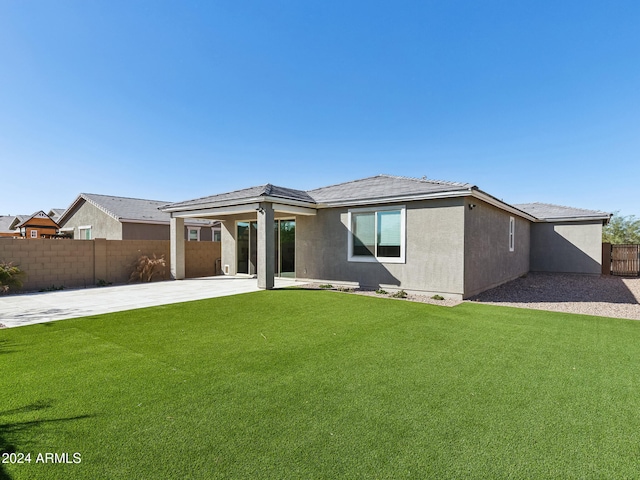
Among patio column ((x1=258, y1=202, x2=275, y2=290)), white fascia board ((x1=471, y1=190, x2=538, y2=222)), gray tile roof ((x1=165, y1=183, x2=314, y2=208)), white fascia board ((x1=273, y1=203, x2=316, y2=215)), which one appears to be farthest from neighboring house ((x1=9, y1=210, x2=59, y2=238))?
white fascia board ((x1=471, y1=190, x2=538, y2=222))

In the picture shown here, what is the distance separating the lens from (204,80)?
1477cm

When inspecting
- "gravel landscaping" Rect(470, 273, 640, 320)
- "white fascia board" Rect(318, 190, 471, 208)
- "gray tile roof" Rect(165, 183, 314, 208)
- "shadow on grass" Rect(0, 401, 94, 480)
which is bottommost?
"gravel landscaping" Rect(470, 273, 640, 320)

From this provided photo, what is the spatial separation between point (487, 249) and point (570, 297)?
2.98 metres

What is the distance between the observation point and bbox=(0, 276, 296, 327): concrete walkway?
7.50 meters

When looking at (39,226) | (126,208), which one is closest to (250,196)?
(126,208)

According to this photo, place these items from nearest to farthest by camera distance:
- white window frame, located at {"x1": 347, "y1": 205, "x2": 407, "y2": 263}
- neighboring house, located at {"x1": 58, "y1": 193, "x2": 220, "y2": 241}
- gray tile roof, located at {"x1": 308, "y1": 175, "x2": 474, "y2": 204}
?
gray tile roof, located at {"x1": 308, "y1": 175, "x2": 474, "y2": 204} < white window frame, located at {"x1": 347, "y1": 205, "x2": 407, "y2": 263} < neighboring house, located at {"x1": 58, "y1": 193, "x2": 220, "y2": 241}

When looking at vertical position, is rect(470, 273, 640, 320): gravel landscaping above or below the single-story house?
below

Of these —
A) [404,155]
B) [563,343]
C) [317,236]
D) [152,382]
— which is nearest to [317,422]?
[152,382]

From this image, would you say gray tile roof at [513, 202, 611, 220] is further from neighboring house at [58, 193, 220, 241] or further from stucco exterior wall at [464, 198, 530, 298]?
neighboring house at [58, 193, 220, 241]

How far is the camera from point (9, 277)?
986 cm

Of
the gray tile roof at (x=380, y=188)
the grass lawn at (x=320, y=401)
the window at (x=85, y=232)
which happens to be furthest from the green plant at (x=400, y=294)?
the window at (x=85, y=232)

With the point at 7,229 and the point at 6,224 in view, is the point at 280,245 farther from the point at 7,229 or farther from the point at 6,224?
the point at 6,224

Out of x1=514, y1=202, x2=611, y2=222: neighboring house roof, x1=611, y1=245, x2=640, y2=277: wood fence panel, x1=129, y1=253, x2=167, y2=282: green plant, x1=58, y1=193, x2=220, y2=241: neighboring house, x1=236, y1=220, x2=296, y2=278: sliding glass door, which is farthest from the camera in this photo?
x1=58, y1=193, x2=220, y2=241: neighboring house

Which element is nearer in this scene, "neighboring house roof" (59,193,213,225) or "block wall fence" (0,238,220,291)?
"block wall fence" (0,238,220,291)
